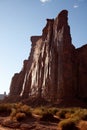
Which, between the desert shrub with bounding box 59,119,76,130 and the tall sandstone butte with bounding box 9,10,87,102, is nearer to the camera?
the desert shrub with bounding box 59,119,76,130

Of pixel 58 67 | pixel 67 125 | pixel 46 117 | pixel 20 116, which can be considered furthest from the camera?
pixel 58 67

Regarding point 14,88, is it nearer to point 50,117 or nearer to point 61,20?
point 61,20

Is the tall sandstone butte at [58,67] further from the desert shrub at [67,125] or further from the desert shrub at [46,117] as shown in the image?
the desert shrub at [67,125]

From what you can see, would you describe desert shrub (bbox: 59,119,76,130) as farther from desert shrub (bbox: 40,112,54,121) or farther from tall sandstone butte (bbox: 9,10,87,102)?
tall sandstone butte (bbox: 9,10,87,102)

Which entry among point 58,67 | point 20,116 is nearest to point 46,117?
point 20,116

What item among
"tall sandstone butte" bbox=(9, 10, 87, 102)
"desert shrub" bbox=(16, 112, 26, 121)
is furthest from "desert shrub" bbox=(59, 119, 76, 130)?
"tall sandstone butte" bbox=(9, 10, 87, 102)

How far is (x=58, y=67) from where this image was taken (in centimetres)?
4625

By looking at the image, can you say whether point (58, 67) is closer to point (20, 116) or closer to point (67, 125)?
point (20, 116)

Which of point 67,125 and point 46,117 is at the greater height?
point 46,117

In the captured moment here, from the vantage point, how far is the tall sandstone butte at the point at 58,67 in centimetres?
4497

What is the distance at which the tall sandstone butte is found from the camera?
148ft

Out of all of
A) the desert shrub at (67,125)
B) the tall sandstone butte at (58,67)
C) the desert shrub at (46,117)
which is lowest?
the desert shrub at (67,125)

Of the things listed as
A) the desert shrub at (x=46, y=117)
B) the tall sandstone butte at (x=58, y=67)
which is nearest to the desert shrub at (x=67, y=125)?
the desert shrub at (x=46, y=117)

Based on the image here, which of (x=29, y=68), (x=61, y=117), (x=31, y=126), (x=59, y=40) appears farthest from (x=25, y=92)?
(x=31, y=126)
